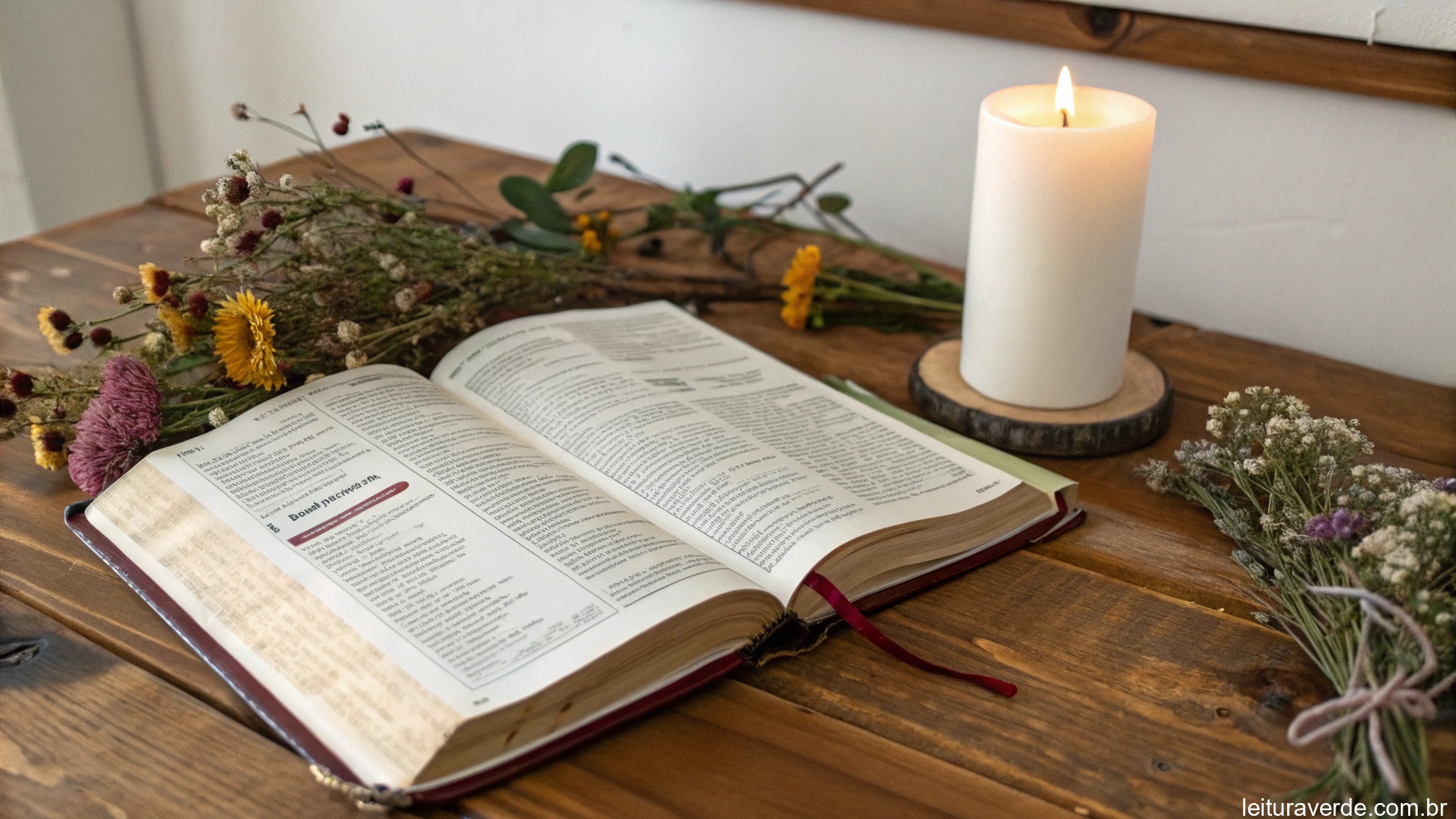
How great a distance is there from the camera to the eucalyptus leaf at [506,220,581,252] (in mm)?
1173

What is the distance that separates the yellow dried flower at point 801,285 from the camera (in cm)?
109

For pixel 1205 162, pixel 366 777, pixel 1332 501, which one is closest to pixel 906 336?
pixel 1205 162

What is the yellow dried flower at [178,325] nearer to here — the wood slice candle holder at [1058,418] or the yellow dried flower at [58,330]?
the yellow dried flower at [58,330]

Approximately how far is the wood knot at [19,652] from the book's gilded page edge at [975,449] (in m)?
0.62

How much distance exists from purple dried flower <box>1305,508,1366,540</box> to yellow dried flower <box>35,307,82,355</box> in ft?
2.81

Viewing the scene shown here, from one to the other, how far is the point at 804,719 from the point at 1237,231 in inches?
30.9

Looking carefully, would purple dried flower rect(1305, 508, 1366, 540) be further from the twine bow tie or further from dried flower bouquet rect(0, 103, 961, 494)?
dried flower bouquet rect(0, 103, 961, 494)

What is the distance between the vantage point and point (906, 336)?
Answer: 3.68 ft

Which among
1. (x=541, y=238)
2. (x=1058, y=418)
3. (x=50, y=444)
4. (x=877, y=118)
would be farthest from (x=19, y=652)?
(x=877, y=118)

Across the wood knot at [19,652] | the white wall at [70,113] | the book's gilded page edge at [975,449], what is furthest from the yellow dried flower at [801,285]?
the white wall at [70,113]

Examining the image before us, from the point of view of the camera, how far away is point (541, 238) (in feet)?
3.86

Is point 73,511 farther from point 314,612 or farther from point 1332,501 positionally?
point 1332,501

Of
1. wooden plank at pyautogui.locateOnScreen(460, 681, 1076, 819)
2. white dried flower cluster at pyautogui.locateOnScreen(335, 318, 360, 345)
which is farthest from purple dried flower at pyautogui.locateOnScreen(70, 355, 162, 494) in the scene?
wooden plank at pyautogui.locateOnScreen(460, 681, 1076, 819)

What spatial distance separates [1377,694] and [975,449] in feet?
1.19
